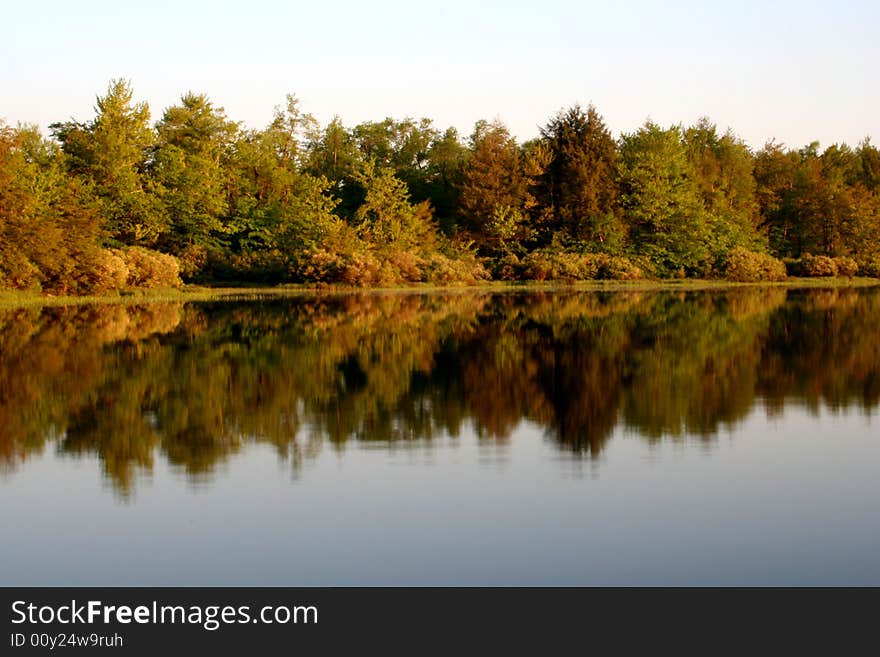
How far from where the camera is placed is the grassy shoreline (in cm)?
4091

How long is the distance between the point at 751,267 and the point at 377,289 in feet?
84.5

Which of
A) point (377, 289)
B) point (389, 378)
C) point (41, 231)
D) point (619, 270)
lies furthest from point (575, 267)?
point (389, 378)

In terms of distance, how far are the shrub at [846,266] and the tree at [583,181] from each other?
1501cm

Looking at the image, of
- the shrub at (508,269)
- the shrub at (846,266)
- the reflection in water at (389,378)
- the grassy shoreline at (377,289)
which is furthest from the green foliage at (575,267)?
the reflection in water at (389,378)

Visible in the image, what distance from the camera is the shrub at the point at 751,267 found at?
66938 mm

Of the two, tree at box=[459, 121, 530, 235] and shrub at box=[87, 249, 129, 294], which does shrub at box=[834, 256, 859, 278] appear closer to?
tree at box=[459, 121, 530, 235]

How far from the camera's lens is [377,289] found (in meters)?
55.1

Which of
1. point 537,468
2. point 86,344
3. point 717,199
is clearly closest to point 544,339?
point 86,344

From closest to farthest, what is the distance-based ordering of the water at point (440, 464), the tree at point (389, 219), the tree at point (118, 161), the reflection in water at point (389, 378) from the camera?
the water at point (440, 464), the reflection in water at point (389, 378), the tree at point (118, 161), the tree at point (389, 219)

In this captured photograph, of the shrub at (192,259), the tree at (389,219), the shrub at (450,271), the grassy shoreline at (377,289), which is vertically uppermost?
the tree at (389,219)

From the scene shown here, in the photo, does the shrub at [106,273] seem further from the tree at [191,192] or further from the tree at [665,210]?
the tree at [665,210]

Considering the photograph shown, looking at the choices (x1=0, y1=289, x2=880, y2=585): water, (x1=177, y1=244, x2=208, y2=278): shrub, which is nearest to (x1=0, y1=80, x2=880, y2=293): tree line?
(x1=177, y1=244, x2=208, y2=278): shrub

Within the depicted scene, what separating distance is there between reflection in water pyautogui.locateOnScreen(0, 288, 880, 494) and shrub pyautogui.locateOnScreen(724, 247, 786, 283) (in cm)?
3495

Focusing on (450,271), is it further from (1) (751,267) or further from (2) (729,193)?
(2) (729,193)
